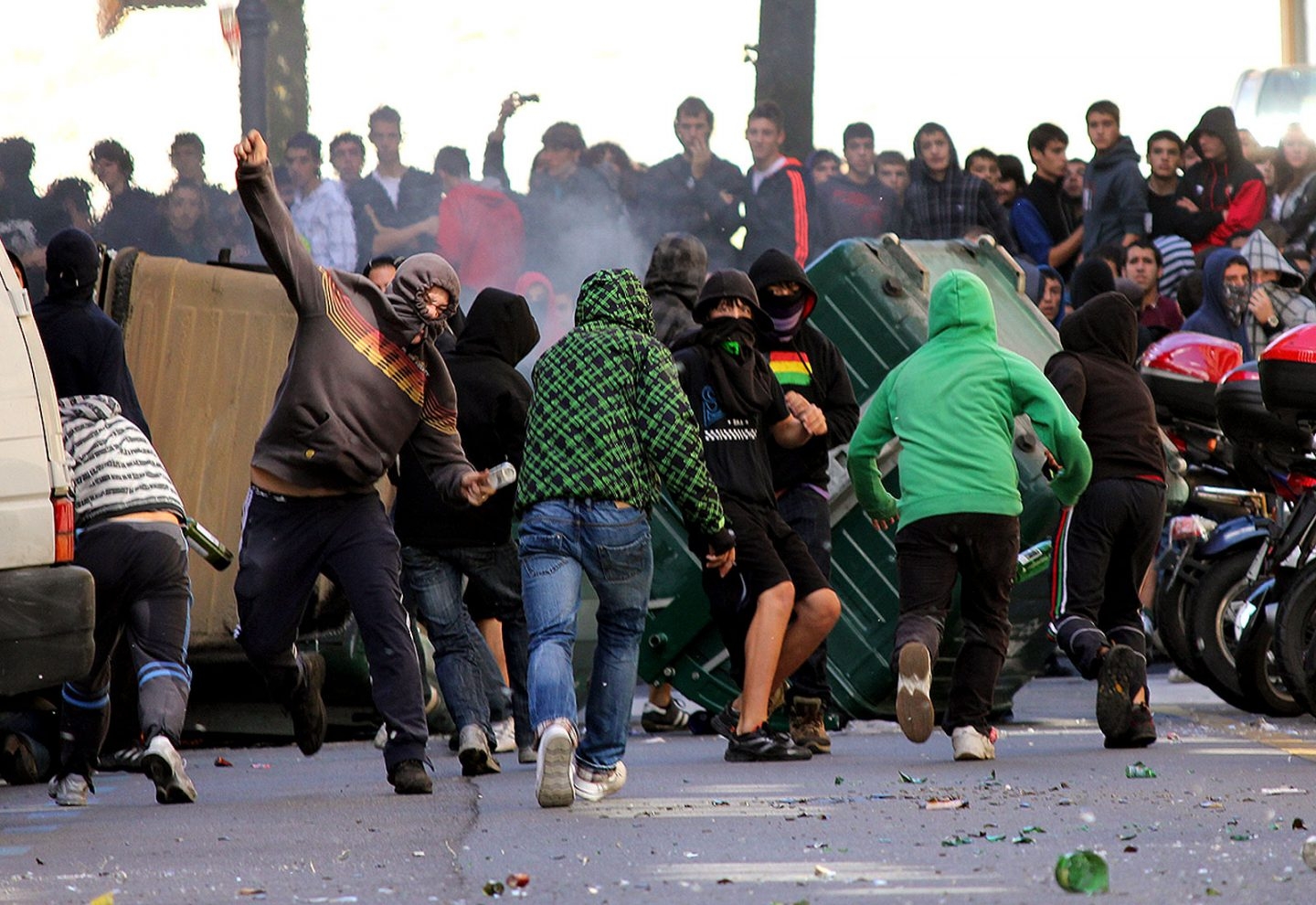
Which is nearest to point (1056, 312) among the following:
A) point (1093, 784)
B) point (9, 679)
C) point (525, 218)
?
point (525, 218)

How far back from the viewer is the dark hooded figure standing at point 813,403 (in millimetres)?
9164

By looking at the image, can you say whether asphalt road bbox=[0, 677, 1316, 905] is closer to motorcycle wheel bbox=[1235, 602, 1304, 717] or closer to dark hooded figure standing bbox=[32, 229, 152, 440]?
motorcycle wheel bbox=[1235, 602, 1304, 717]

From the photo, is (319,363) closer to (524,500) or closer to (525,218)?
(524,500)

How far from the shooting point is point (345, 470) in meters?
7.40

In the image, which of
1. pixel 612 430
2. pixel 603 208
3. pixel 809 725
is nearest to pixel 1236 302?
pixel 603 208

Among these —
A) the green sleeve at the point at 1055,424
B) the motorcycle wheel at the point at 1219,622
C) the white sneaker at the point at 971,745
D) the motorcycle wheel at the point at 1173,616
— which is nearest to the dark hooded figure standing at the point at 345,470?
the white sneaker at the point at 971,745

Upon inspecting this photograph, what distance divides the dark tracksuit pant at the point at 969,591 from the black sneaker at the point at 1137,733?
0.63 meters

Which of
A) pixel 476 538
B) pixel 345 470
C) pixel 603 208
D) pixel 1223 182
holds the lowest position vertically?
pixel 476 538

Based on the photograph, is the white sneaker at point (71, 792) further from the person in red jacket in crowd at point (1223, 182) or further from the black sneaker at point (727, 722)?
the person in red jacket in crowd at point (1223, 182)

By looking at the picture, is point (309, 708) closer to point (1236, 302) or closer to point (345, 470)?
point (345, 470)

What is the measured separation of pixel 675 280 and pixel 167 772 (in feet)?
10.6

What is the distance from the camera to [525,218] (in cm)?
1459

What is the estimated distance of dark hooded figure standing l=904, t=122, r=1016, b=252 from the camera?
48.9 ft

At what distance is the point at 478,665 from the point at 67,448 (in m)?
1.90
